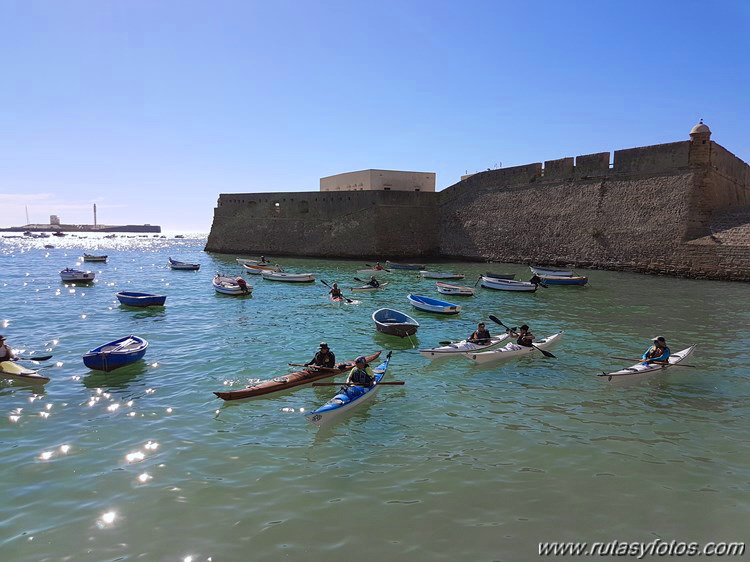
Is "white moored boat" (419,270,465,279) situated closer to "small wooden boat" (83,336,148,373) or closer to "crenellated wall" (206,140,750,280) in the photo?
"crenellated wall" (206,140,750,280)

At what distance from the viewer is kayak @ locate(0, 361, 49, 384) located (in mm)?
10242

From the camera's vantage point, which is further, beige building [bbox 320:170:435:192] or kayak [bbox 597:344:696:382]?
beige building [bbox 320:170:435:192]

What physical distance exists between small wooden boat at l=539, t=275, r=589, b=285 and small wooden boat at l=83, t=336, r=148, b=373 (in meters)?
21.4

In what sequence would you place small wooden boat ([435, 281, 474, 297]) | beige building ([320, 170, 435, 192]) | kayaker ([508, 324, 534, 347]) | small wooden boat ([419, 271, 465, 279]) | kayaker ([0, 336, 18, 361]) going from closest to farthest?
kayaker ([0, 336, 18, 361]), kayaker ([508, 324, 534, 347]), small wooden boat ([435, 281, 474, 297]), small wooden boat ([419, 271, 465, 279]), beige building ([320, 170, 435, 192])

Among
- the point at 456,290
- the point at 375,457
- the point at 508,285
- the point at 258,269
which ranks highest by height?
the point at 258,269

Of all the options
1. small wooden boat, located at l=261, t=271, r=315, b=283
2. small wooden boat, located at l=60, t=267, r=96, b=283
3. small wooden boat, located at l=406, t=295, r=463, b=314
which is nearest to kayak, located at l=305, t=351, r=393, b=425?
small wooden boat, located at l=406, t=295, r=463, b=314

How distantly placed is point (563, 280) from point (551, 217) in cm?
1012

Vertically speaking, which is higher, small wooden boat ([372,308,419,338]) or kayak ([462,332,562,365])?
small wooden boat ([372,308,419,338])

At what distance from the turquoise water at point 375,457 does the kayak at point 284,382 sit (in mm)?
185

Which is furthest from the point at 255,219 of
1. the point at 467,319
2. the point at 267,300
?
the point at 467,319

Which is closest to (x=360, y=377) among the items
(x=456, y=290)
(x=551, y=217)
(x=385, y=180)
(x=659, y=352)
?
(x=659, y=352)

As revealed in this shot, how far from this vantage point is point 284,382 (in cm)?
993

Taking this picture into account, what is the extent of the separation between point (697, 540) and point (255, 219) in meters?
49.4

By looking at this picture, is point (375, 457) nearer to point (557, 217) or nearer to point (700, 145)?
point (700, 145)
